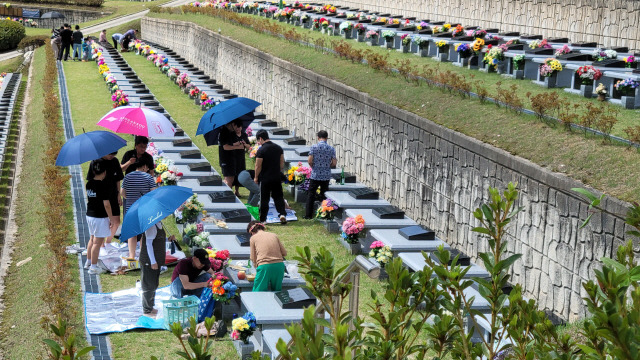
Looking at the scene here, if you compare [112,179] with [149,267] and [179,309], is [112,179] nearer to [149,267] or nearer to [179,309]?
[149,267]

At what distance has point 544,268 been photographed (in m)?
10.0

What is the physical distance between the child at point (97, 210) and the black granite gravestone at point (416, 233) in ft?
13.9

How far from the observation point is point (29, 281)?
1112cm

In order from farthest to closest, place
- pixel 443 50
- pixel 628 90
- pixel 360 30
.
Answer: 1. pixel 360 30
2. pixel 443 50
3. pixel 628 90

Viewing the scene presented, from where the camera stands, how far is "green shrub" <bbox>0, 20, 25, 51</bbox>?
2063 inches

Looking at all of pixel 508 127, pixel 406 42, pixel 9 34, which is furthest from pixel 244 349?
pixel 9 34

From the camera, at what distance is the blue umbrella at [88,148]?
11.3m

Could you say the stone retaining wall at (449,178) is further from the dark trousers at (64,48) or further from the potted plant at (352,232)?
the dark trousers at (64,48)

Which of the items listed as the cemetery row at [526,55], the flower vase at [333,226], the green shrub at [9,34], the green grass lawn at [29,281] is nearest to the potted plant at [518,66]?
the cemetery row at [526,55]

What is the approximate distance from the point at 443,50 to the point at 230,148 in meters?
6.72

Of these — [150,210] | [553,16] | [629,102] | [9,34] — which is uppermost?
[553,16]

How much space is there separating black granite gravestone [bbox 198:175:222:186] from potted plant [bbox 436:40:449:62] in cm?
662

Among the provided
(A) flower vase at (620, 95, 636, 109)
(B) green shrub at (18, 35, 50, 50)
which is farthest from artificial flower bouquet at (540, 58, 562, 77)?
(B) green shrub at (18, 35, 50, 50)

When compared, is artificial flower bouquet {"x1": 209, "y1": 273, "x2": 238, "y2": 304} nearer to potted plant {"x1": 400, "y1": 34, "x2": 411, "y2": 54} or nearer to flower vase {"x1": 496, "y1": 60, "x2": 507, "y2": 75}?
flower vase {"x1": 496, "y1": 60, "x2": 507, "y2": 75}
